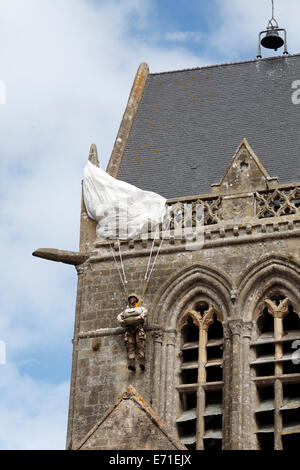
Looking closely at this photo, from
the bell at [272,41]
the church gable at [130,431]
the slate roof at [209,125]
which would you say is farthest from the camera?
the bell at [272,41]

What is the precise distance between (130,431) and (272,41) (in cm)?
1342

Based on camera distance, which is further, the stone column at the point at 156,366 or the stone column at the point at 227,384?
the stone column at the point at 156,366

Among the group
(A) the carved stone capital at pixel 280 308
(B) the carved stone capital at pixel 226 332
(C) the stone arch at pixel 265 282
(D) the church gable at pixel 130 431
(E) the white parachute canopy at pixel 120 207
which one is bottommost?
(D) the church gable at pixel 130 431

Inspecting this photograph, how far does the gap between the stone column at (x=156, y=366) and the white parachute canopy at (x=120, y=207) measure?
2186 mm

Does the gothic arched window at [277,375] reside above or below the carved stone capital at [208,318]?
below

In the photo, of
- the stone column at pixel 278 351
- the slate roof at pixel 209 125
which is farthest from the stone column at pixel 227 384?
the slate roof at pixel 209 125

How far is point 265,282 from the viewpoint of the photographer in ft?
105

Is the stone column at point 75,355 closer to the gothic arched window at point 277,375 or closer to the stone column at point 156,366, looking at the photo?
the stone column at point 156,366

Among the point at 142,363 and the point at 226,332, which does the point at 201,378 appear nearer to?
the point at 226,332

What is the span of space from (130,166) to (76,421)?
571 cm

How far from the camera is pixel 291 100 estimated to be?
35.7 meters

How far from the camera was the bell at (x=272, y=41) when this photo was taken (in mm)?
38344

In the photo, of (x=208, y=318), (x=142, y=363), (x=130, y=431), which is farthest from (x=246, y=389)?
(x=130, y=431)

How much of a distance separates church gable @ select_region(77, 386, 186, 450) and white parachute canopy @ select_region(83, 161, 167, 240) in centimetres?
615
